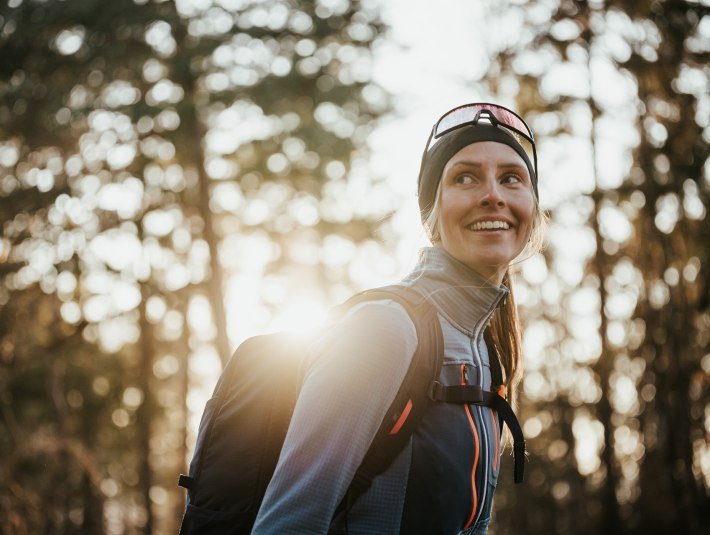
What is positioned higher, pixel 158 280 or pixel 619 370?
pixel 158 280

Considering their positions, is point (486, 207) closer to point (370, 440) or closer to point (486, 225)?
point (486, 225)

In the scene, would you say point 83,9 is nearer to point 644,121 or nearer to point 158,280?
point 158,280

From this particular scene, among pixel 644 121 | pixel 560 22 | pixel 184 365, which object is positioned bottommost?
pixel 184 365

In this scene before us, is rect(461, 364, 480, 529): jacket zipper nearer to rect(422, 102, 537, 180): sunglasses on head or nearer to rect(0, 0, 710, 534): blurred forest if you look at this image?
rect(422, 102, 537, 180): sunglasses on head

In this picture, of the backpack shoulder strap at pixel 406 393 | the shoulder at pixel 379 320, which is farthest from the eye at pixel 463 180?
the shoulder at pixel 379 320

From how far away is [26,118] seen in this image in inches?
464

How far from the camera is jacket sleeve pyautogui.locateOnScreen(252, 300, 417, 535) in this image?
A: 4.82ft

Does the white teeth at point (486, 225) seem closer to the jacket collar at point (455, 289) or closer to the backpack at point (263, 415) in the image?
the jacket collar at point (455, 289)

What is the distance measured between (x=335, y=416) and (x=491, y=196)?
0.85 meters

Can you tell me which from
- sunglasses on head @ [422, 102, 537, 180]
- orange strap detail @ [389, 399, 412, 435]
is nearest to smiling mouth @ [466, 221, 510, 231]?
sunglasses on head @ [422, 102, 537, 180]

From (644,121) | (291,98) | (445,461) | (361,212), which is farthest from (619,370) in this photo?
(445,461)

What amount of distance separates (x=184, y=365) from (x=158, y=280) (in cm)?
314

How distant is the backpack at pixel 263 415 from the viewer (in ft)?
5.45

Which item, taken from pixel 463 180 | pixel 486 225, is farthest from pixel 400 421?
pixel 463 180
